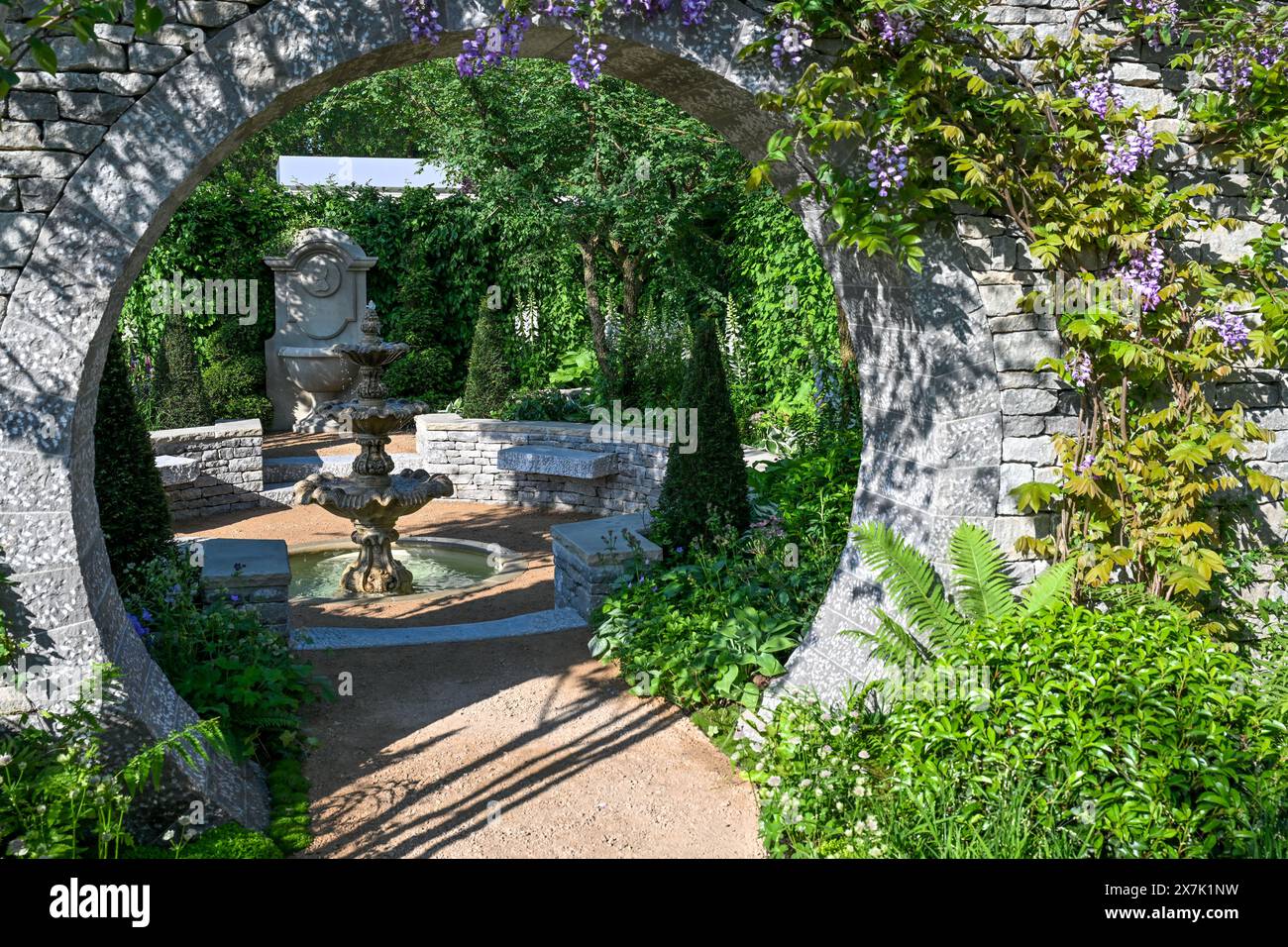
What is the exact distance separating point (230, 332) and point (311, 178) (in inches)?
260

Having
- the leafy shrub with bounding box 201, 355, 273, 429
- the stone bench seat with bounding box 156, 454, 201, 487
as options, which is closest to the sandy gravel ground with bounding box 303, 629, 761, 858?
the stone bench seat with bounding box 156, 454, 201, 487

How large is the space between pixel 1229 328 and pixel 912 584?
5.75 ft

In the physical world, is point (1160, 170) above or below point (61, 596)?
above

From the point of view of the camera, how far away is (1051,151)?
4.45 meters

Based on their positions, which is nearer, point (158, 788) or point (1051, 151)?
point (158, 788)

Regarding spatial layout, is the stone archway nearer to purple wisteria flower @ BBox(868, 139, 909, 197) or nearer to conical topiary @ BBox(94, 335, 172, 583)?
purple wisteria flower @ BBox(868, 139, 909, 197)

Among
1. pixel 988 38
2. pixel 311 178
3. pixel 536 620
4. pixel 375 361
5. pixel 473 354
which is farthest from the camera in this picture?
pixel 311 178

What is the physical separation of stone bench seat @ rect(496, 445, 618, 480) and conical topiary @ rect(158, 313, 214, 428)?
3216mm

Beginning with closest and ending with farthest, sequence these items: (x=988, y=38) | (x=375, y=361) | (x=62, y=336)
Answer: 1. (x=62, y=336)
2. (x=988, y=38)
3. (x=375, y=361)

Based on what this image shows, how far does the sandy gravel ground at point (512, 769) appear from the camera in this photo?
171 inches

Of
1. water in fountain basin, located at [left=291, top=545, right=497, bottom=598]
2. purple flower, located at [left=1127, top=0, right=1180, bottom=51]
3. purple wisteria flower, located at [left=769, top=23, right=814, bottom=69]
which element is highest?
purple flower, located at [left=1127, top=0, right=1180, bottom=51]

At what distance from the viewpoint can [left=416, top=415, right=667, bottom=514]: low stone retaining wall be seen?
430 inches

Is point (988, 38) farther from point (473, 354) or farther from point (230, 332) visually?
point (230, 332)
